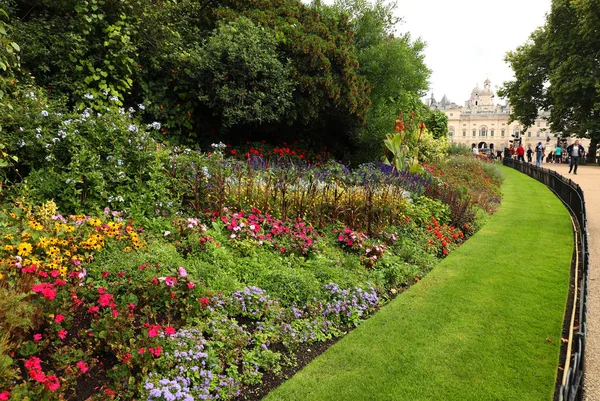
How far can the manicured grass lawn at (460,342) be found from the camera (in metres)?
3.03

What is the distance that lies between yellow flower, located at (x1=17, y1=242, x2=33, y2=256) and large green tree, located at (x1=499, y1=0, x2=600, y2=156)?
87.8 feet

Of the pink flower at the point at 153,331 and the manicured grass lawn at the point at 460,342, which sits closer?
the pink flower at the point at 153,331

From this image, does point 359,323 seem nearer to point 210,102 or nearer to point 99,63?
point 210,102

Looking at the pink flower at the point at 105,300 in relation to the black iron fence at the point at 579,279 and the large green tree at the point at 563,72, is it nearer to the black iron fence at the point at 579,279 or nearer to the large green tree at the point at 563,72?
the black iron fence at the point at 579,279

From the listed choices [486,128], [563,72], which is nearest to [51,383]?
[563,72]

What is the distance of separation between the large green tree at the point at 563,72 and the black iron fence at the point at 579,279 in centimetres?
626

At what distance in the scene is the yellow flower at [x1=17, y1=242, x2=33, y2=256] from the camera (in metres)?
3.12

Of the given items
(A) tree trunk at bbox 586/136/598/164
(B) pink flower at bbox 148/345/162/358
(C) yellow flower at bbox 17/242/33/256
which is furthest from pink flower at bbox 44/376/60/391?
(A) tree trunk at bbox 586/136/598/164

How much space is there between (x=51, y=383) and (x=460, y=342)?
10.5ft

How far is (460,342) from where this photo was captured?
369 centimetres

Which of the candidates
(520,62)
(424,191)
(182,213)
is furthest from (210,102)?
(520,62)

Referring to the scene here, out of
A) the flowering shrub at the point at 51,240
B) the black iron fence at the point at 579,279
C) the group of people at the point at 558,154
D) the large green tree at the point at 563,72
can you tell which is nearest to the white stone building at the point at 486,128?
the large green tree at the point at 563,72

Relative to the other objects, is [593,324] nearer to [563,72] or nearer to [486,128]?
[563,72]

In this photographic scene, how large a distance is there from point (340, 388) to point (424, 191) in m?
6.30
